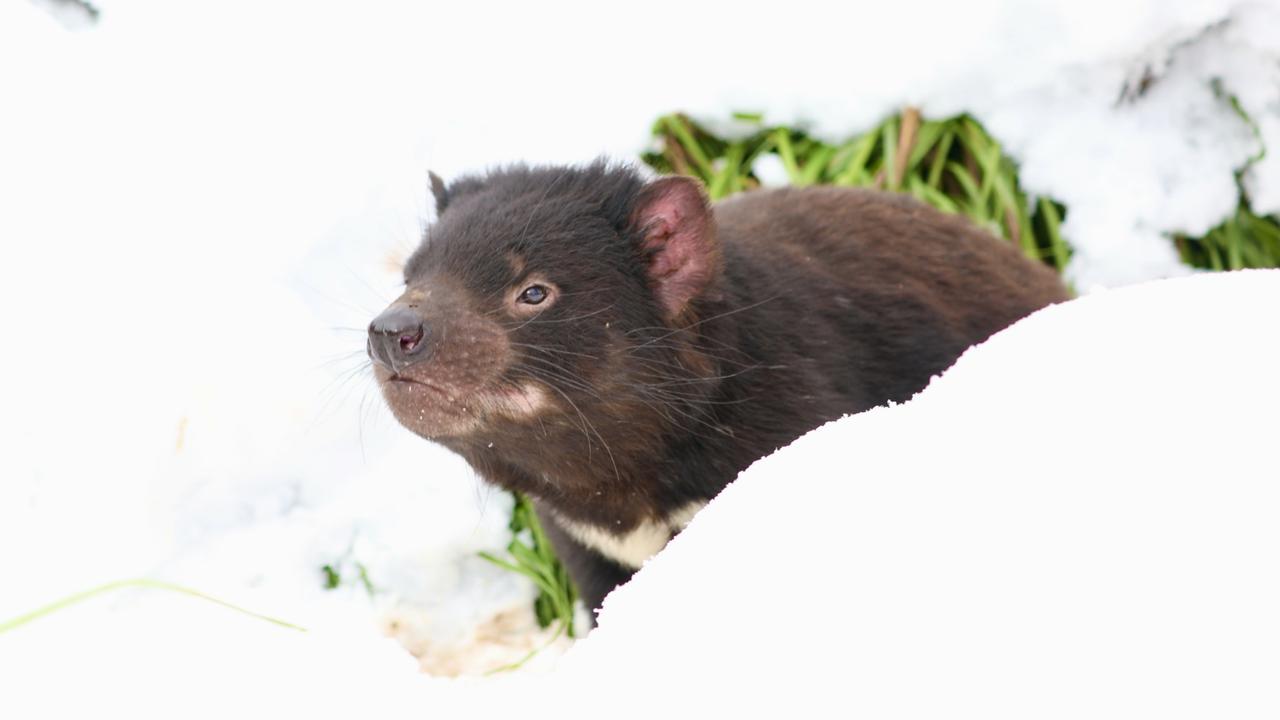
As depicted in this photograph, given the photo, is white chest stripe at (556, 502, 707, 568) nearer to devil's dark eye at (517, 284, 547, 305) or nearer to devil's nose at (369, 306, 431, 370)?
devil's dark eye at (517, 284, 547, 305)

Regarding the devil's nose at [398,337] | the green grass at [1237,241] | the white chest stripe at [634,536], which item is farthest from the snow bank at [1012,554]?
the green grass at [1237,241]

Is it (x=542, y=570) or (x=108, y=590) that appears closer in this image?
(x=108, y=590)

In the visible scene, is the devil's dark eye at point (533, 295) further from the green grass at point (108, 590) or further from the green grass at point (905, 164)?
the green grass at point (905, 164)

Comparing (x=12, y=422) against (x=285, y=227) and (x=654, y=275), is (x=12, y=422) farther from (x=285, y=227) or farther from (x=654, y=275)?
(x=654, y=275)

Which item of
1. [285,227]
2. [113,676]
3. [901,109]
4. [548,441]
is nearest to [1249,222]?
[901,109]

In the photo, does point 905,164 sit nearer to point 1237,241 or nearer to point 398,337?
point 1237,241

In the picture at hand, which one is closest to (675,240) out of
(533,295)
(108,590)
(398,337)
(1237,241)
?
(533,295)

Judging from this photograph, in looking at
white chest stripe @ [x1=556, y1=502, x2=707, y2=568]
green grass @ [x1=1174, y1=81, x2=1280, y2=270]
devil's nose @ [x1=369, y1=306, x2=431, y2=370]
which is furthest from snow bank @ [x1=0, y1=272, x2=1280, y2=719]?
green grass @ [x1=1174, y1=81, x2=1280, y2=270]
